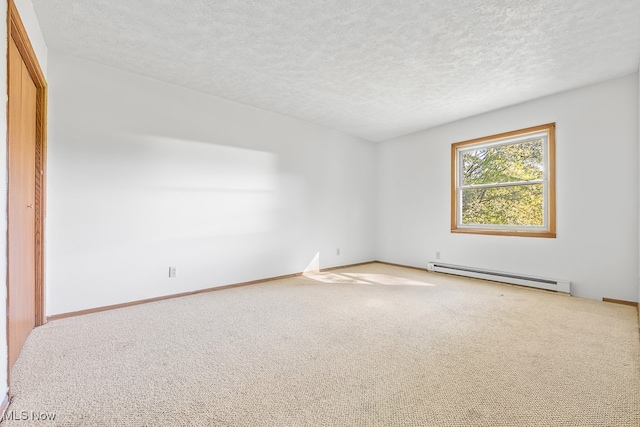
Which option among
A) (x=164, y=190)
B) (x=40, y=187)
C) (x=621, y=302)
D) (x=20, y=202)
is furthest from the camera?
(x=164, y=190)

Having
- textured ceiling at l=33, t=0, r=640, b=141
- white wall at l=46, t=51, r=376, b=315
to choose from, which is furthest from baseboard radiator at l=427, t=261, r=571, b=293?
textured ceiling at l=33, t=0, r=640, b=141

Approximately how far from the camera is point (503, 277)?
12.9 ft

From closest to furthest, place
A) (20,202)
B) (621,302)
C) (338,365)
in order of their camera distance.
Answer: (338,365) < (20,202) < (621,302)

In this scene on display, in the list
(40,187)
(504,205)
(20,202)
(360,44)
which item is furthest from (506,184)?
(40,187)

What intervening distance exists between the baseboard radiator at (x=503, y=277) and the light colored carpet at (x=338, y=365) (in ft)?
1.33

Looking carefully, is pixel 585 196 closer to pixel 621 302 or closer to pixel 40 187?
pixel 621 302

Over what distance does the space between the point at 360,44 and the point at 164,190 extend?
2525 millimetres

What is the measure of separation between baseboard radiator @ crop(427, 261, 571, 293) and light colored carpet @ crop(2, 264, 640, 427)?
1.33ft

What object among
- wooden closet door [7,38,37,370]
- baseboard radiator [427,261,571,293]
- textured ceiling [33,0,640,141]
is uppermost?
textured ceiling [33,0,640,141]

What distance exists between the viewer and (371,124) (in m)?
4.74

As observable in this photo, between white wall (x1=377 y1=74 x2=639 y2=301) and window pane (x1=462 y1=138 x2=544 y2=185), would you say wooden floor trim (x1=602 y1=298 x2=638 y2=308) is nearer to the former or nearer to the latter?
white wall (x1=377 y1=74 x2=639 y2=301)

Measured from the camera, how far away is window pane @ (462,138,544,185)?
3.84 metres

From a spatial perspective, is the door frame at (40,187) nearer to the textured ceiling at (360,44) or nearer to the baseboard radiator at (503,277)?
the textured ceiling at (360,44)

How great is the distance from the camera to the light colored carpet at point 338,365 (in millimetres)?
1377
